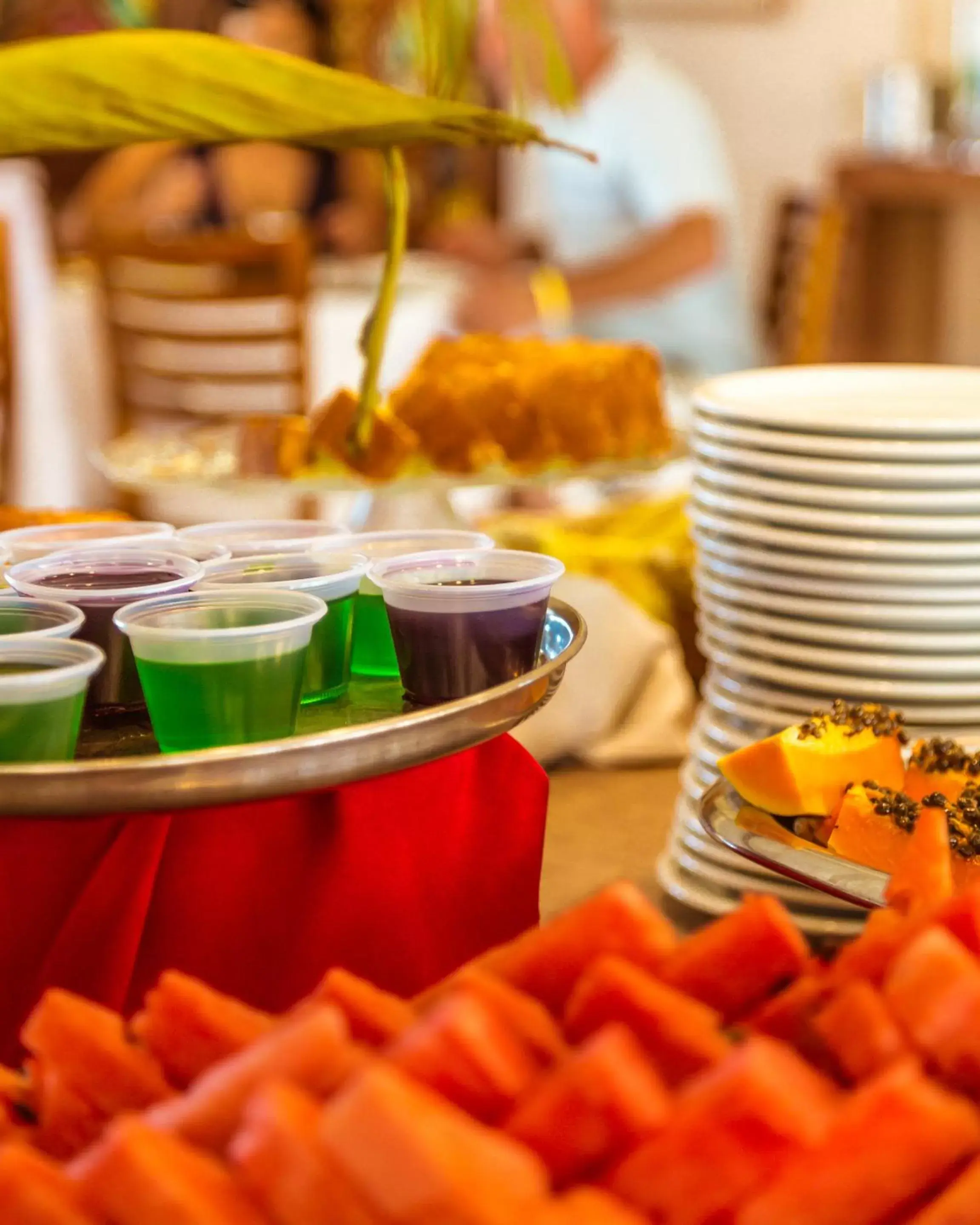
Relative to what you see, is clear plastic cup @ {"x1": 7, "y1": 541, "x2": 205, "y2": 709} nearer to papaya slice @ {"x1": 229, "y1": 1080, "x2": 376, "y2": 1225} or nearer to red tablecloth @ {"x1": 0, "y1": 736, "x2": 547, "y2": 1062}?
red tablecloth @ {"x1": 0, "y1": 736, "x2": 547, "y2": 1062}

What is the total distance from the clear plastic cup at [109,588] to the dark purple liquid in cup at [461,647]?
0.33 ft

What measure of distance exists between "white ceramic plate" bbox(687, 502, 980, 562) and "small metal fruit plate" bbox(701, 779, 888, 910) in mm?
159

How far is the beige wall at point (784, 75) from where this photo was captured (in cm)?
482

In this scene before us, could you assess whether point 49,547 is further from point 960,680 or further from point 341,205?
point 341,205

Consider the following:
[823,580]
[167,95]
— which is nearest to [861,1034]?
[823,580]

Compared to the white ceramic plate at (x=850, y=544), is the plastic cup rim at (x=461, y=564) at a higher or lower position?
higher

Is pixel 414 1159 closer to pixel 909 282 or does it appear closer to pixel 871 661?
pixel 871 661

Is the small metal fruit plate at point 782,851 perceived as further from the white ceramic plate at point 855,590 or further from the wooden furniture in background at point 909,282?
the wooden furniture in background at point 909,282

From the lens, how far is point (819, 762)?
2.31 feet

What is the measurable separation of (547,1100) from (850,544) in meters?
0.50

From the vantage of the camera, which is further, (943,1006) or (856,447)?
(856,447)

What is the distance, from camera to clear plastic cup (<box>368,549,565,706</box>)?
27.1 inches

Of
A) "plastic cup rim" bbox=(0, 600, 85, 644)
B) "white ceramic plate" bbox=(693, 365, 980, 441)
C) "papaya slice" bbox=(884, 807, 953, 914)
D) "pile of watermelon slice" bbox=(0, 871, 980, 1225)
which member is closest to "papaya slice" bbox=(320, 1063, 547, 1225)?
"pile of watermelon slice" bbox=(0, 871, 980, 1225)

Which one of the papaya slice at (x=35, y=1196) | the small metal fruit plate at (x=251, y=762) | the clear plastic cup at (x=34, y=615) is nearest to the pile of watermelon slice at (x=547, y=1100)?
the papaya slice at (x=35, y=1196)
